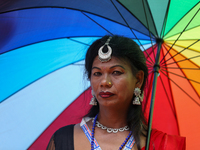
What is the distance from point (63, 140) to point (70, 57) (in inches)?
46.4

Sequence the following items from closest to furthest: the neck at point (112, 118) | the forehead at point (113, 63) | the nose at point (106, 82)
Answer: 1. the nose at point (106, 82)
2. the forehead at point (113, 63)
3. the neck at point (112, 118)

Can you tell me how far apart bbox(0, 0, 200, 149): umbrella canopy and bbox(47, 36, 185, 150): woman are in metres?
0.38

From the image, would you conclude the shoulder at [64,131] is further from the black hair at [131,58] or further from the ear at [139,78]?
the ear at [139,78]

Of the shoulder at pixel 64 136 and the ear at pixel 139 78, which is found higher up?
the ear at pixel 139 78

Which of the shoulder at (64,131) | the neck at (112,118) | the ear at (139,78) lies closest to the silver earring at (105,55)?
the ear at (139,78)

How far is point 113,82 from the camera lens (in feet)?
7.69

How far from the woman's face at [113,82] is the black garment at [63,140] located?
1.75ft

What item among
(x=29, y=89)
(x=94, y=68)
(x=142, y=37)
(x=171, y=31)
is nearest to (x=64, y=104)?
(x=29, y=89)

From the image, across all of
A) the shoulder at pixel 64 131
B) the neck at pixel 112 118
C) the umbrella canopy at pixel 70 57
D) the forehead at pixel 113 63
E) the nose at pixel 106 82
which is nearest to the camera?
the nose at pixel 106 82

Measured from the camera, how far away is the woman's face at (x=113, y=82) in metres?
2.33

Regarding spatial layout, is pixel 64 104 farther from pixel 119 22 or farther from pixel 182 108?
pixel 182 108

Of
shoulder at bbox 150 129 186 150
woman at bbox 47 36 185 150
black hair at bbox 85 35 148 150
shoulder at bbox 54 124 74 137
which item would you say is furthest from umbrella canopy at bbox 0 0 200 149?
shoulder at bbox 54 124 74 137

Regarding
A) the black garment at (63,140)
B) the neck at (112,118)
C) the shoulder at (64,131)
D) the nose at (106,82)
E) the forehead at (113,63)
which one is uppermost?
the forehead at (113,63)

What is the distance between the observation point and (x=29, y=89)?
323 cm
